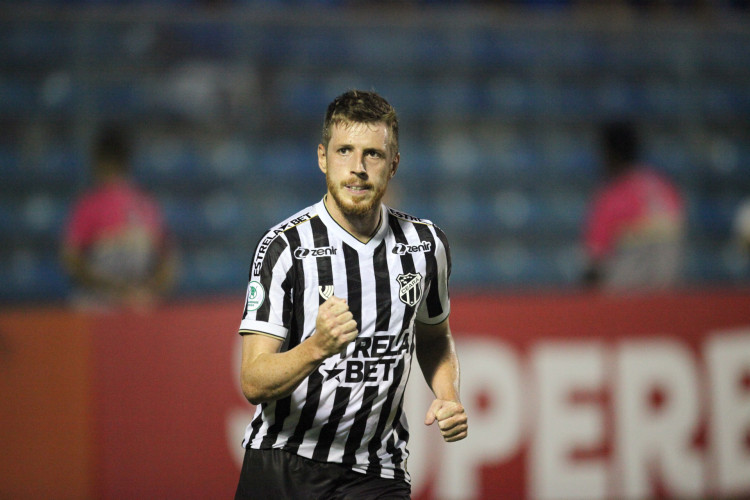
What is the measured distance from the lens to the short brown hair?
2770mm

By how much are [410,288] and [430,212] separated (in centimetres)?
486

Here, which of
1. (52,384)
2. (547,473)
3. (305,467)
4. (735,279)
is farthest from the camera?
(735,279)

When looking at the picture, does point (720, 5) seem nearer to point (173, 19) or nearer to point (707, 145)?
point (707, 145)

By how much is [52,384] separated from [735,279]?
559cm

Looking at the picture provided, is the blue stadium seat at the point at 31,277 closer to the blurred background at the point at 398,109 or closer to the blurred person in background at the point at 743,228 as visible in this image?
the blurred background at the point at 398,109

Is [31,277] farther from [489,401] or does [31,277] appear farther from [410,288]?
[410,288]

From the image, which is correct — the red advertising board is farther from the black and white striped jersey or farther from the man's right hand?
the man's right hand

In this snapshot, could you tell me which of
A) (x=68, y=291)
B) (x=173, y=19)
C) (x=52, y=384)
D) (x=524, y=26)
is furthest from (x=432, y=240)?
(x=524, y=26)

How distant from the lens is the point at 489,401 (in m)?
5.68

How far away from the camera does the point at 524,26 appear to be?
26.9 ft

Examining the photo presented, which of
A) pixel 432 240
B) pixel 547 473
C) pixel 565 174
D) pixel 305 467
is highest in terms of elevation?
pixel 565 174

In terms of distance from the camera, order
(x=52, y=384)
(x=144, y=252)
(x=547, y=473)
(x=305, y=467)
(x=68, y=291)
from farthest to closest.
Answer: (x=68, y=291) → (x=144, y=252) → (x=547, y=473) → (x=52, y=384) → (x=305, y=467)

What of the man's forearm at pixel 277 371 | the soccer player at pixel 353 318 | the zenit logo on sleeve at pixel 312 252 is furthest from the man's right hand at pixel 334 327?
the zenit logo on sleeve at pixel 312 252

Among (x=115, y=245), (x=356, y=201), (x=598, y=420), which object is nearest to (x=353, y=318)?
(x=356, y=201)
